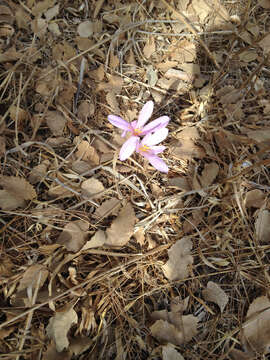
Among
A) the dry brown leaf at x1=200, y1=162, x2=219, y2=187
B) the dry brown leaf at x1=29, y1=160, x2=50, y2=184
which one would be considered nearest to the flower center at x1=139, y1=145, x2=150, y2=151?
the dry brown leaf at x1=200, y1=162, x2=219, y2=187

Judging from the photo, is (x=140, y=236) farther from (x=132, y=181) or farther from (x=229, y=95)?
(x=229, y=95)

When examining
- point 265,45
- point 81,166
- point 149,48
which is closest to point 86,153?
point 81,166

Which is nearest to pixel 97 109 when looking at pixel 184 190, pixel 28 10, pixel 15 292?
pixel 184 190

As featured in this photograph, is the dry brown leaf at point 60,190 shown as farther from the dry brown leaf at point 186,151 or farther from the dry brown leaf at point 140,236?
the dry brown leaf at point 186,151

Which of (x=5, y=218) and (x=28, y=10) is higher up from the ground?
(x=28, y=10)

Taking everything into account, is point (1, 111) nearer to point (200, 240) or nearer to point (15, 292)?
point (15, 292)

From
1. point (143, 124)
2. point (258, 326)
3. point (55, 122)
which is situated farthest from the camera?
point (55, 122)
